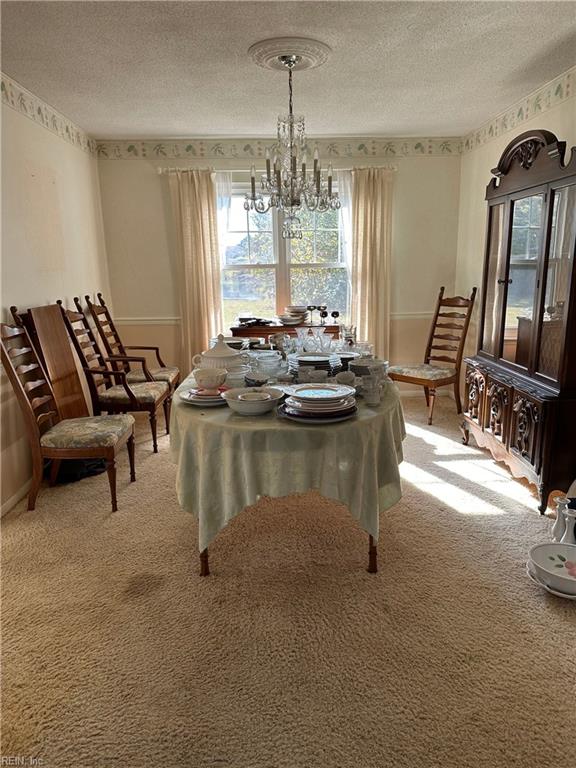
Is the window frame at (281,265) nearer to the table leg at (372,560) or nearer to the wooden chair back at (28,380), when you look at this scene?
the wooden chair back at (28,380)

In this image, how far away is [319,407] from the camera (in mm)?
2035

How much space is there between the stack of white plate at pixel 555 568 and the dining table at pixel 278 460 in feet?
2.53

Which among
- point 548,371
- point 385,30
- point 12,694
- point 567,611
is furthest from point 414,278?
point 12,694

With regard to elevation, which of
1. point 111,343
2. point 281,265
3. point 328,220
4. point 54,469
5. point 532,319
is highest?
point 328,220

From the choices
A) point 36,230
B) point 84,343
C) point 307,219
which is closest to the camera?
point 36,230

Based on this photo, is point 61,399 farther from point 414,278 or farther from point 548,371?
point 414,278

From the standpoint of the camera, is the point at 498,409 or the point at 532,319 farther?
the point at 498,409

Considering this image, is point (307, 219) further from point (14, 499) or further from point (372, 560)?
point (372, 560)

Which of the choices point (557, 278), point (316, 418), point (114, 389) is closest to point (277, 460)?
point (316, 418)

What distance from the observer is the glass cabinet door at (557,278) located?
270 cm

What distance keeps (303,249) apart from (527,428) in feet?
9.59

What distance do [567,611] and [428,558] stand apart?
0.61 meters

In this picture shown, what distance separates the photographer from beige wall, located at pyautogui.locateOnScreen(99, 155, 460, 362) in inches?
191

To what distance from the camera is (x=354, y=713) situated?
1652 millimetres
